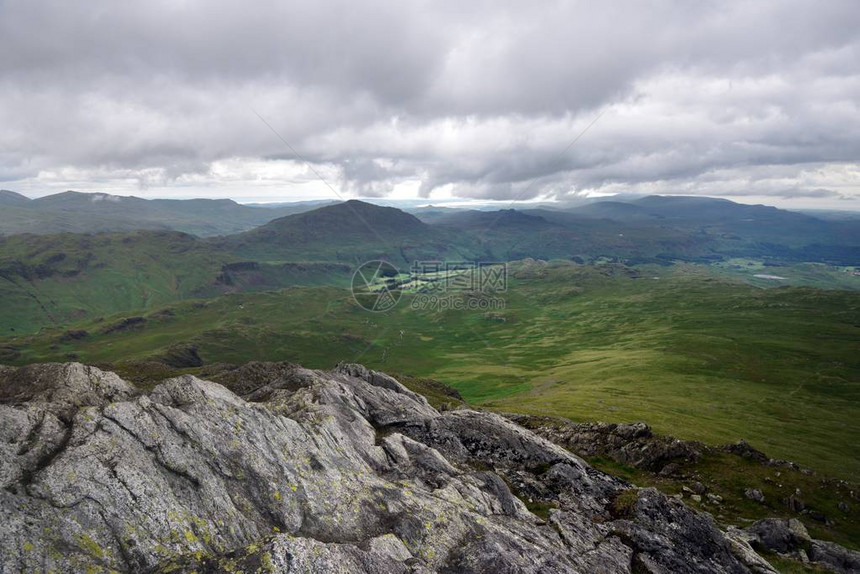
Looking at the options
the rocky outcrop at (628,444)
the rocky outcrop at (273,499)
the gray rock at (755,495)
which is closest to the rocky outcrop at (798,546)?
the rocky outcrop at (273,499)

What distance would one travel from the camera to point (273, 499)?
2828 centimetres

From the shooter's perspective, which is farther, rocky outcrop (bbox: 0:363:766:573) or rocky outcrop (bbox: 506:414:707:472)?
rocky outcrop (bbox: 506:414:707:472)

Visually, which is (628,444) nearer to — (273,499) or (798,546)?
(798,546)

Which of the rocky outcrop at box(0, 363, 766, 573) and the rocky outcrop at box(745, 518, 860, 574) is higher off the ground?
the rocky outcrop at box(0, 363, 766, 573)

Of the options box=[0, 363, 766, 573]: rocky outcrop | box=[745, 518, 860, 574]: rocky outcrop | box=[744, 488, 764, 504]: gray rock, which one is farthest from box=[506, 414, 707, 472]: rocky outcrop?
box=[0, 363, 766, 573]: rocky outcrop

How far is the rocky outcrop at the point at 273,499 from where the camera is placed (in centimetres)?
2192

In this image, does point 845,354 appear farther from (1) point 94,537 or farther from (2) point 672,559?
(1) point 94,537

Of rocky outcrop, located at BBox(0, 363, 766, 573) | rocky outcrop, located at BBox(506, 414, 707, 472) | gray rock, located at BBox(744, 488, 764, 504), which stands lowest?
gray rock, located at BBox(744, 488, 764, 504)

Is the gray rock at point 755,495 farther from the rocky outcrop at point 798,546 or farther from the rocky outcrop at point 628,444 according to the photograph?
the rocky outcrop at point 798,546

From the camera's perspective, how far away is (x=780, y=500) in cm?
5388

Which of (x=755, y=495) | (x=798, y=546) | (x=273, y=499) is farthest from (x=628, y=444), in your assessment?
(x=273, y=499)

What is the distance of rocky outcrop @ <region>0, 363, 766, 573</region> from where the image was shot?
21922mm

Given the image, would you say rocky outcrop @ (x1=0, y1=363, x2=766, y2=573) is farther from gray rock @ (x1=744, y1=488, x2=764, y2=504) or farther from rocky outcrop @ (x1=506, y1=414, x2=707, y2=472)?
gray rock @ (x1=744, y1=488, x2=764, y2=504)

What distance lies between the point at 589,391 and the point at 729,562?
351ft
